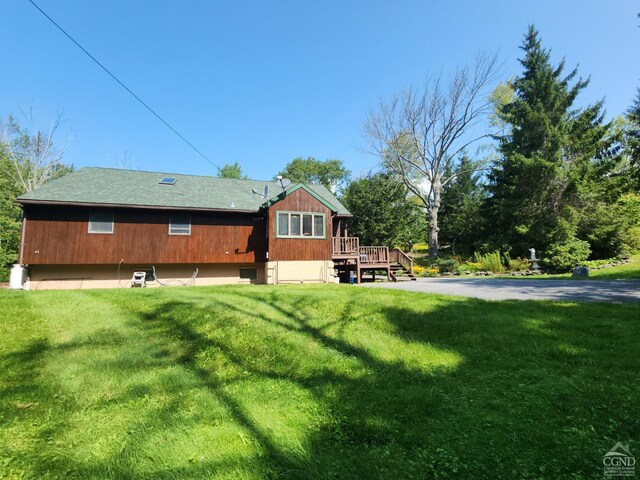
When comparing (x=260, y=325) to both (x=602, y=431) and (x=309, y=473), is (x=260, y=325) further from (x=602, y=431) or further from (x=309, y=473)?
(x=602, y=431)

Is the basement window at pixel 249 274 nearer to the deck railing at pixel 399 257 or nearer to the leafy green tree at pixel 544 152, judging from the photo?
the deck railing at pixel 399 257

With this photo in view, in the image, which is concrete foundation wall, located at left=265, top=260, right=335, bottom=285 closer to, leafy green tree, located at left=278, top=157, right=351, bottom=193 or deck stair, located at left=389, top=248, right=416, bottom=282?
deck stair, located at left=389, top=248, right=416, bottom=282

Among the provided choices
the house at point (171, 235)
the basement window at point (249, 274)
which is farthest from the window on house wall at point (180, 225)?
the basement window at point (249, 274)

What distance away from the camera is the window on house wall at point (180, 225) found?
1577 centimetres

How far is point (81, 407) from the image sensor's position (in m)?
3.28

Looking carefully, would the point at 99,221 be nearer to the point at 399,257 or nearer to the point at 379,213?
the point at 399,257

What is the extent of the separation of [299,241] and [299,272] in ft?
4.93

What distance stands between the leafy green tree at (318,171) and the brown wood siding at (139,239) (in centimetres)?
3413

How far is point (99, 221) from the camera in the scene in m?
14.8

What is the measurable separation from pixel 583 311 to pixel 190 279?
1509 cm

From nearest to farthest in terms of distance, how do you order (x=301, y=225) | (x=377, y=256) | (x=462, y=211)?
(x=301, y=225) < (x=377, y=256) < (x=462, y=211)

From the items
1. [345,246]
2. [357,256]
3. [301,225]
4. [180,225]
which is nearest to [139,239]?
[180,225]

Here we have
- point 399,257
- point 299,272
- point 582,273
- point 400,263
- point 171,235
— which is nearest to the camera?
point 582,273

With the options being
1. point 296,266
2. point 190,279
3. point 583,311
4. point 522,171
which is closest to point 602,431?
point 583,311
